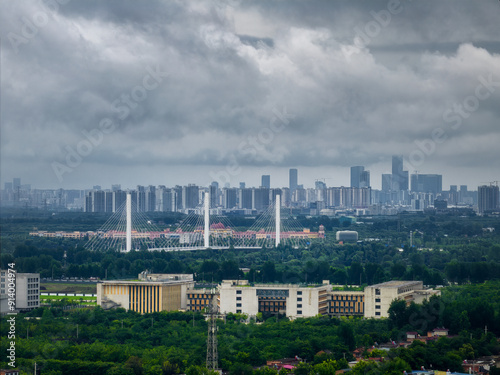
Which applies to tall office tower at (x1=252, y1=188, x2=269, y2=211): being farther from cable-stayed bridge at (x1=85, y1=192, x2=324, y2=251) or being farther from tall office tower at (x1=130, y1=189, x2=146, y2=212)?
cable-stayed bridge at (x1=85, y1=192, x2=324, y2=251)

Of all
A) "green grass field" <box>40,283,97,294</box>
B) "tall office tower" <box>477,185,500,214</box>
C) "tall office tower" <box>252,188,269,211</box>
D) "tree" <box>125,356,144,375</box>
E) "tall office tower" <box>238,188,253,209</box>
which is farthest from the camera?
"tall office tower" <box>238,188,253,209</box>

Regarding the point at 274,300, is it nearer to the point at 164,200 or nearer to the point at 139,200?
the point at 139,200

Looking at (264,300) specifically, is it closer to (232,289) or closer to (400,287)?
(232,289)

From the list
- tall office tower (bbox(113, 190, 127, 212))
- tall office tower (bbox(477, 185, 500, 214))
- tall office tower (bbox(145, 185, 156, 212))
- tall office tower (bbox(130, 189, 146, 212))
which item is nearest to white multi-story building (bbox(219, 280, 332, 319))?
tall office tower (bbox(477, 185, 500, 214))

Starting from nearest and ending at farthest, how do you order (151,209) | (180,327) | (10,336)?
1. (10,336)
2. (180,327)
3. (151,209)

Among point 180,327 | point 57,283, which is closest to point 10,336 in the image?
point 180,327

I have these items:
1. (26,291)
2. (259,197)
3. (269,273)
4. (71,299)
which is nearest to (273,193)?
(259,197)
